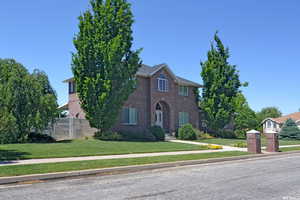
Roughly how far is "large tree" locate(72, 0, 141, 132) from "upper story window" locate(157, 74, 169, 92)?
6.84 m

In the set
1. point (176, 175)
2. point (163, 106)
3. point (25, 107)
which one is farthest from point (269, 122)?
point (176, 175)

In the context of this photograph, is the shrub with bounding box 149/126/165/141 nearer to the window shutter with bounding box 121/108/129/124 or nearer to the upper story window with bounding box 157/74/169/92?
the window shutter with bounding box 121/108/129/124

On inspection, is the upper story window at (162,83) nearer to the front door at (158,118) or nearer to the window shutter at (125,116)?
the front door at (158,118)

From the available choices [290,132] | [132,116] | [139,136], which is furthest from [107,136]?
[290,132]

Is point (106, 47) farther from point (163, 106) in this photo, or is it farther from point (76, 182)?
point (76, 182)

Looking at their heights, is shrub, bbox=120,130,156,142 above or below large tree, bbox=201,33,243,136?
below

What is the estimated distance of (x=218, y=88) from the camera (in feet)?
108

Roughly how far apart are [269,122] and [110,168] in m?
66.3

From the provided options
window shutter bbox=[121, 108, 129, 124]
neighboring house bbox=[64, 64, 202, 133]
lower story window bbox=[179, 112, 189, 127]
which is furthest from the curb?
lower story window bbox=[179, 112, 189, 127]

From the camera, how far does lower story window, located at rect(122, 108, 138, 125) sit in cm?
2834

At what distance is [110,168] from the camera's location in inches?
404

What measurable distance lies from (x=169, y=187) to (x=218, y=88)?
26521 millimetres

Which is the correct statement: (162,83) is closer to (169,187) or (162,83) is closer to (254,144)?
(254,144)

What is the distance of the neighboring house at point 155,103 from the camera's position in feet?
94.9
